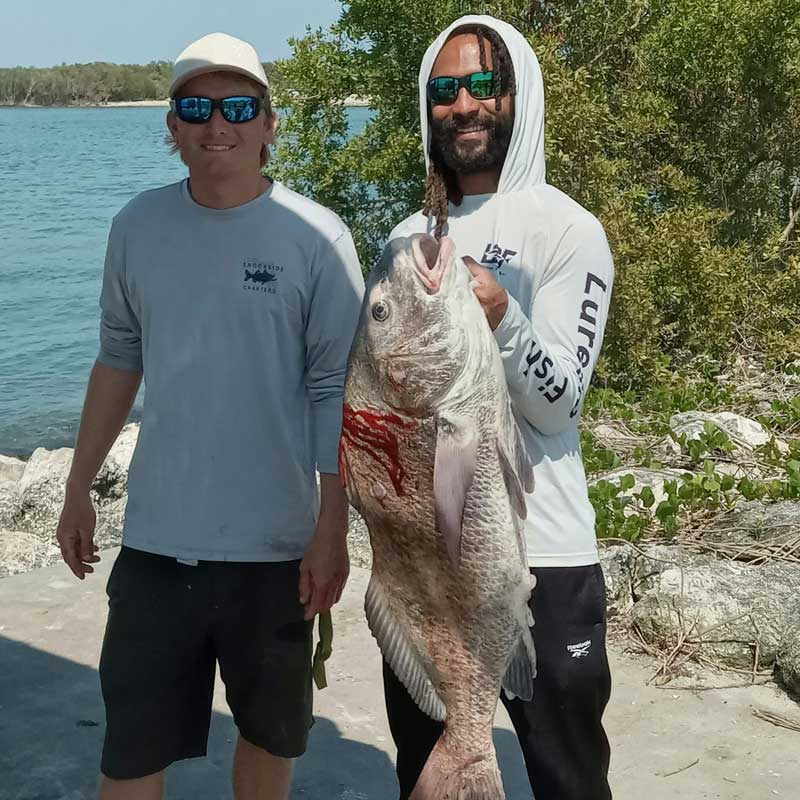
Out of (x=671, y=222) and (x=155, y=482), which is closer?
(x=155, y=482)

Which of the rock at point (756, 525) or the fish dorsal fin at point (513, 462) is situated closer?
the fish dorsal fin at point (513, 462)

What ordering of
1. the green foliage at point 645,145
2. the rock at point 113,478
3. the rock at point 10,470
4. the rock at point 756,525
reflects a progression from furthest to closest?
the rock at point 10,470, the rock at point 113,478, the green foliage at point 645,145, the rock at point 756,525

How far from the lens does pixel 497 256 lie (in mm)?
2559

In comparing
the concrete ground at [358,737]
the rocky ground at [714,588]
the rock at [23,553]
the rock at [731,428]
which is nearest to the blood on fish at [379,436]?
the concrete ground at [358,737]

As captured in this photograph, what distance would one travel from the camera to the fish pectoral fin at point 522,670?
2367 mm

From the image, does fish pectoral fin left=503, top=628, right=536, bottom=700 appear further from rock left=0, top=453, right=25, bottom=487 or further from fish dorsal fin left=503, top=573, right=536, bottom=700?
rock left=0, top=453, right=25, bottom=487

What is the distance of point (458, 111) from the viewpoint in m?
2.57

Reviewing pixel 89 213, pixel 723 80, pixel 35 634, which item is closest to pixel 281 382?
pixel 35 634

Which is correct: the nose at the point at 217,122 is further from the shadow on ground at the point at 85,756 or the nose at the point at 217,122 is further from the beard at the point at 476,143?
the shadow on ground at the point at 85,756

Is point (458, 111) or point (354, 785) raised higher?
point (458, 111)

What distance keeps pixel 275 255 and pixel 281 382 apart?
328 millimetres

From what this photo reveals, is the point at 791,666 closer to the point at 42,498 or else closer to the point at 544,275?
the point at 544,275

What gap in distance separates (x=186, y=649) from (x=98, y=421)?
2.34ft

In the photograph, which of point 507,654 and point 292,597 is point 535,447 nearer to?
point 507,654
